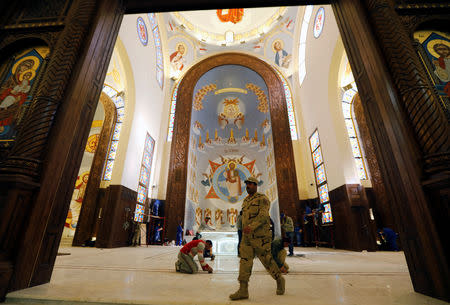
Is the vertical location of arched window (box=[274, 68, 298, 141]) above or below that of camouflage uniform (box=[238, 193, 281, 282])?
above

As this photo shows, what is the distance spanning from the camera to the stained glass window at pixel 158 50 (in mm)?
10953

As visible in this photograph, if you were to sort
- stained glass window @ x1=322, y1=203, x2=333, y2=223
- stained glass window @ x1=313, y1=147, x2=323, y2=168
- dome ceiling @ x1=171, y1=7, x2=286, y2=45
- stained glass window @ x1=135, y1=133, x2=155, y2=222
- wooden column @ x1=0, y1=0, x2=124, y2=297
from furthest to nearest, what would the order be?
dome ceiling @ x1=171, y1=7, x2=286, y2=45 < stained glass window @ x1=135, y1=133, x2=155, y2=222 < stained glass window @ x1=313, y1=147, x2=323, y2=168 < stained glass window @ x1=322, y1=203, x2=333, y2=223 < wooden column @ x1=0, y1=0, x2=124, y2=297

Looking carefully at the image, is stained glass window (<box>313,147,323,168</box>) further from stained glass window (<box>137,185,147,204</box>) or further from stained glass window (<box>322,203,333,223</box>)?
stained glass window (<box>137,185,147,204</box>)

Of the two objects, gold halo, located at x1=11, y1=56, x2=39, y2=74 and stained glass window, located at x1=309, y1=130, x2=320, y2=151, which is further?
stained glass window, located at x1=309, y1=130, x2=320, y2=151

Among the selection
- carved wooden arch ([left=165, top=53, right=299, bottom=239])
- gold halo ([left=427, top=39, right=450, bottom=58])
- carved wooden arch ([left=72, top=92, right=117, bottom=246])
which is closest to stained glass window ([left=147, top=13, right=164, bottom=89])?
carved wooden arch ([left=165, top=53, right=299, bottom=239])

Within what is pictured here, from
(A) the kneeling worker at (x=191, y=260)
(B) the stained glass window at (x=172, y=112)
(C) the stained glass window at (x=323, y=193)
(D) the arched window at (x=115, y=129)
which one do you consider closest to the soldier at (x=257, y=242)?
(A) the kneeling worker at (x=191, y=260)

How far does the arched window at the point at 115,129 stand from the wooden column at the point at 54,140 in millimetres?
7053

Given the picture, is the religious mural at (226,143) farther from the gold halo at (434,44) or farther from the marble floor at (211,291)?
the gold halo at (434,44)

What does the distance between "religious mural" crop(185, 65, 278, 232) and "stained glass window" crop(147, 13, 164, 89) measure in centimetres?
246

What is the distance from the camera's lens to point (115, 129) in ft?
32.1

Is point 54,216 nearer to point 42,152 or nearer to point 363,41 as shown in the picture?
point 42,152

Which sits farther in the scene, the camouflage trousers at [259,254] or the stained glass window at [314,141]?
the stained glass window at [314,141]

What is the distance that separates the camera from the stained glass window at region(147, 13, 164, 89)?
1095 centimetres

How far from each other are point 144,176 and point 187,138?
3.15 m
